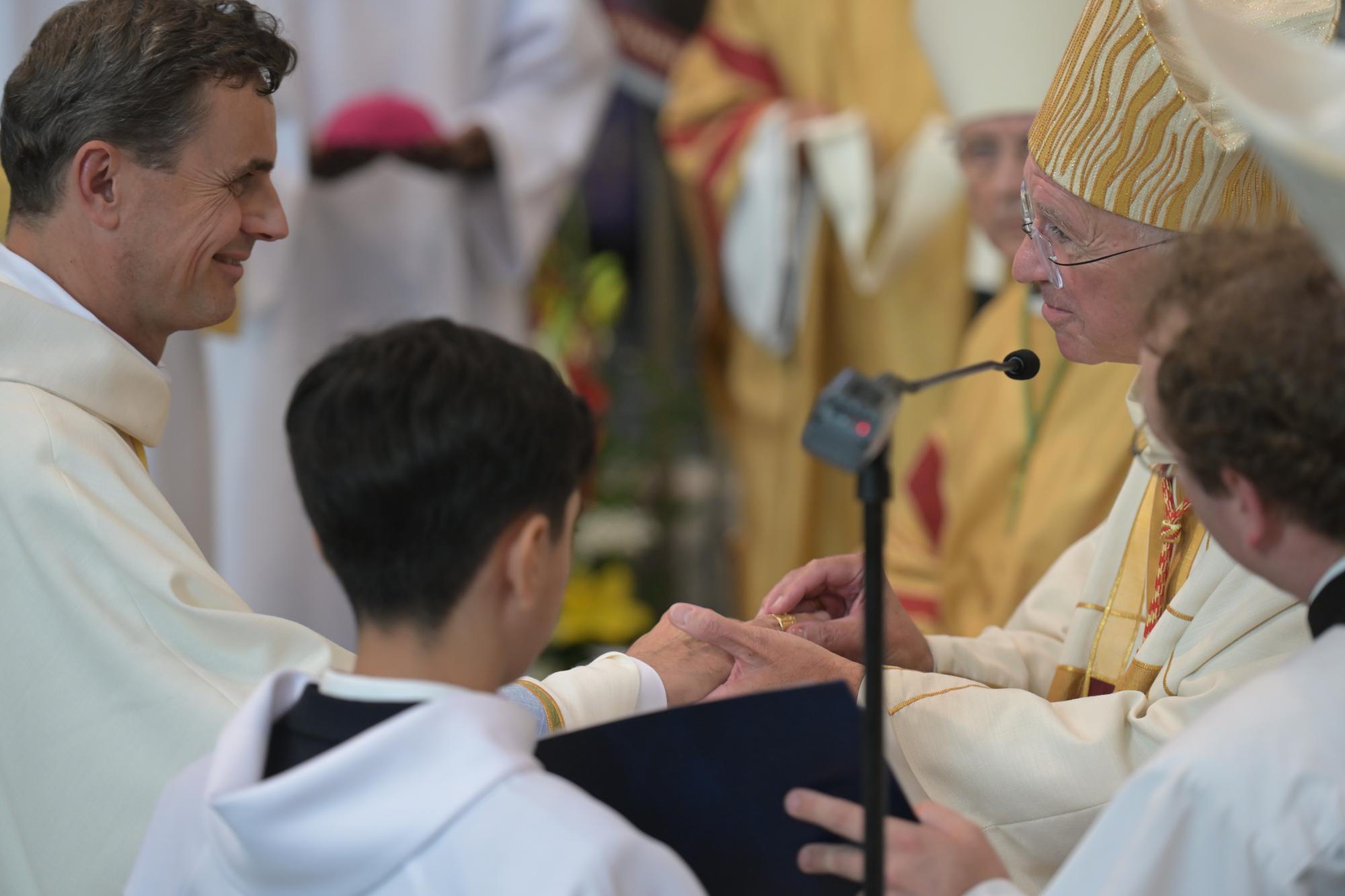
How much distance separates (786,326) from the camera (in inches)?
180

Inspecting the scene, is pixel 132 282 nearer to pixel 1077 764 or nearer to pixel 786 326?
pixel 1077 764

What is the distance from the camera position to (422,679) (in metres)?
1.30

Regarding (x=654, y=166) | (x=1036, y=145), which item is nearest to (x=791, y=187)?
(x=654, y=166)

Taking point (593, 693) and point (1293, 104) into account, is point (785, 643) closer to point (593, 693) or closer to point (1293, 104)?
point (593, 693)

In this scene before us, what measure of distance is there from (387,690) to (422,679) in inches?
1.6

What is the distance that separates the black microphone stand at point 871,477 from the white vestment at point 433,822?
160 mm

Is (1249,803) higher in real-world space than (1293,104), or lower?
lower

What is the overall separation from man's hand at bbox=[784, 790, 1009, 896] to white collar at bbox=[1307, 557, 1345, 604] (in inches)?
14.7

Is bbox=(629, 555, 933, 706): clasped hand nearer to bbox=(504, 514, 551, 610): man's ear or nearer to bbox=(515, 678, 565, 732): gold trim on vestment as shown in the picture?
bbox=(515, 678, 565, 732): gold trim on vestment

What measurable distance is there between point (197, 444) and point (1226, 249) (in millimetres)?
2643

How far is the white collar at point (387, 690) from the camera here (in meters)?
1.26

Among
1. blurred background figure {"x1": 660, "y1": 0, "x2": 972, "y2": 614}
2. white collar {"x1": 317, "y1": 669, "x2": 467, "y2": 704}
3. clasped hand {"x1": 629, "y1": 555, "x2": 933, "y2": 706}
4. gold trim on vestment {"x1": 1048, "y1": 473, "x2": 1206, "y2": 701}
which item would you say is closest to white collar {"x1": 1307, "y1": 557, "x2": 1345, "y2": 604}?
clasped hand {"x1": 629, "y1": 555, "x2": 933, "y2": 706}

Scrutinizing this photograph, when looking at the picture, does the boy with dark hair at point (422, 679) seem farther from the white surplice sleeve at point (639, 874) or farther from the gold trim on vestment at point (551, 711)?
the gold trim on vestment at point (551, 711)

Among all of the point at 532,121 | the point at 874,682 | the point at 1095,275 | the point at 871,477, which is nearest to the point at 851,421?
the point at 871,477
